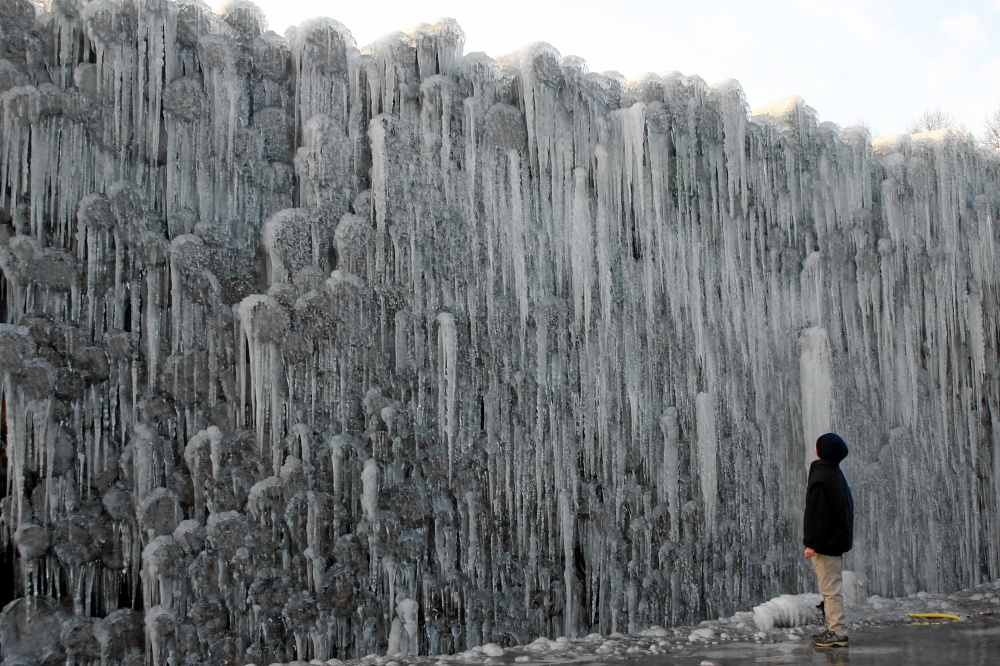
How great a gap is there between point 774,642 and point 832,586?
48 cm

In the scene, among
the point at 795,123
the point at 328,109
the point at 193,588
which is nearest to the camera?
the point at 193,588

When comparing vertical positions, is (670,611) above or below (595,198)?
below

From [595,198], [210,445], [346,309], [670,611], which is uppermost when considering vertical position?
[595,198]

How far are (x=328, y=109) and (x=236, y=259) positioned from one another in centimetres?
99

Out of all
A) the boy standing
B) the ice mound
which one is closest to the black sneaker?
the boy standing

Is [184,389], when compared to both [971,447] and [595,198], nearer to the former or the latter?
[595,198]

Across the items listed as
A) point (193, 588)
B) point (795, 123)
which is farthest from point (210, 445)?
point (795, 123)

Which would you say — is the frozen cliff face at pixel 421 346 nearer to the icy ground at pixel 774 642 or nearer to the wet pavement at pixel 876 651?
the icy ground at pixel 774 642

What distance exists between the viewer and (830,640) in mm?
4535

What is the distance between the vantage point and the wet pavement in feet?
13.5

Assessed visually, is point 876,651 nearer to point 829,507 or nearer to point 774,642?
point 774,642

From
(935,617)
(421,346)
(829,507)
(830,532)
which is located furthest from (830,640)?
(421,346)

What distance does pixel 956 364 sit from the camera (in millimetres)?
6930

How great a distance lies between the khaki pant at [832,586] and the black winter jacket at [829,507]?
0.06 meters
